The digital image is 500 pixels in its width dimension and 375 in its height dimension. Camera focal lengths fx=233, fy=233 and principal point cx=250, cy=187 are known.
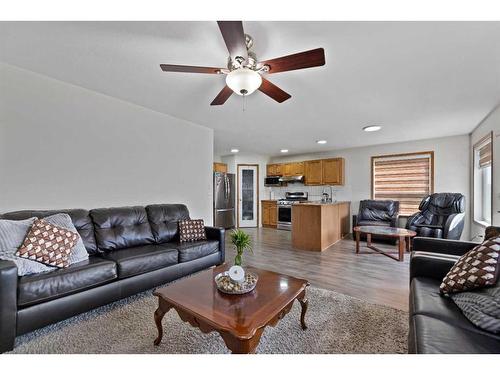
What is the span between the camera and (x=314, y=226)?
4383 millimetres

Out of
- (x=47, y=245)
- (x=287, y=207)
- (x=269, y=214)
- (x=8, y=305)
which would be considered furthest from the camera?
(x=269, y=214)

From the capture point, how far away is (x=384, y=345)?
1627 mm

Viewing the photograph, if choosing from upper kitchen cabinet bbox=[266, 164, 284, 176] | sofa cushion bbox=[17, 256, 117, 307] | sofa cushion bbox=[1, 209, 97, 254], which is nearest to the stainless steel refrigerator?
upper kitchen cabinet bbox=[266, 164, 284, 176]

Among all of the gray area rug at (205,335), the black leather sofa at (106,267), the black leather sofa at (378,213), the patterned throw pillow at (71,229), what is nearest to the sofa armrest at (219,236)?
the black leather sofa at (106,267)

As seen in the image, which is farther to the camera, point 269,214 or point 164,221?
point 269,214

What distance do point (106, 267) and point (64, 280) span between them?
31 centimetres

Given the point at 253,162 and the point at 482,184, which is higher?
the point at 253,162

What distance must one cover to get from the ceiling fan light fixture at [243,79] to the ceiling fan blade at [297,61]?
118mm

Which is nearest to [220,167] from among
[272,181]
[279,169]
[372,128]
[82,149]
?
[272,181]

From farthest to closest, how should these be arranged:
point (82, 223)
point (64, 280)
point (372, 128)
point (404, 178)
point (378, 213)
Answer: point (404, 178), point (378, 213), point (372, 128), point (82, 223), point (64, 280)

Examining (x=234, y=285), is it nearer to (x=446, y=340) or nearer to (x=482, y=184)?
(x=446, y=340)

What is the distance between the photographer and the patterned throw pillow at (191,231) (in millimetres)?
3129
